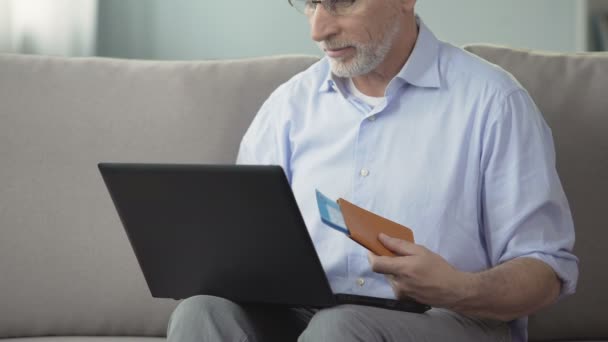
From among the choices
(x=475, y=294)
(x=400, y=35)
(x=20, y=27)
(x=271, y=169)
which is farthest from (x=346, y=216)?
(x=20, y=27)

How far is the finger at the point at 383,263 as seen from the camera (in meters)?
1.20

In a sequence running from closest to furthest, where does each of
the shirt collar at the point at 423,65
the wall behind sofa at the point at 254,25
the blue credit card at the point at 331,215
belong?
the blue credit card at the point at 331,215, the shirt collar at the point at 423,65, the wall behind sofa at the point at 254,25

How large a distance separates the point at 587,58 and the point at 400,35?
1.49 ft

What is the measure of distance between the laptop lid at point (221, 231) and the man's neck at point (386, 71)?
1.54ft

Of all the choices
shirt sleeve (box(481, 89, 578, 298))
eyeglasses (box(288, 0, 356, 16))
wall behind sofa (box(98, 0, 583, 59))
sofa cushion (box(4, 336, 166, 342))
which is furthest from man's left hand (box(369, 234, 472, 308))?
wall behind sofa (box(98, 0, 583, 59))

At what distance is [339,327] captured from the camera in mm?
1188

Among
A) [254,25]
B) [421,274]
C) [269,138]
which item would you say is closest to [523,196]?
[421,274]

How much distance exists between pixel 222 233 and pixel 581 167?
2.66 feet

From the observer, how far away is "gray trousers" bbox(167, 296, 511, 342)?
121 centimetres

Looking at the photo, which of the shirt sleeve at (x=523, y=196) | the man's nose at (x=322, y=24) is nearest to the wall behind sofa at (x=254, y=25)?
the man's nose at (x=322, y=24)

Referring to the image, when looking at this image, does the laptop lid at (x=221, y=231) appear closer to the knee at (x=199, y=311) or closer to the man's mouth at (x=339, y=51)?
the knee at (x=199, y=311)

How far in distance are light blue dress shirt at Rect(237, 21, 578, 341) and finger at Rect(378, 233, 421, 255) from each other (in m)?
0.23

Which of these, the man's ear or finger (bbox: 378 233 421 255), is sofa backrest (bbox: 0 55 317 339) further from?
finger (bbox: 378 233 421 255)

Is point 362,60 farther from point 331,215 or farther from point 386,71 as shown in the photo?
point 331,215
